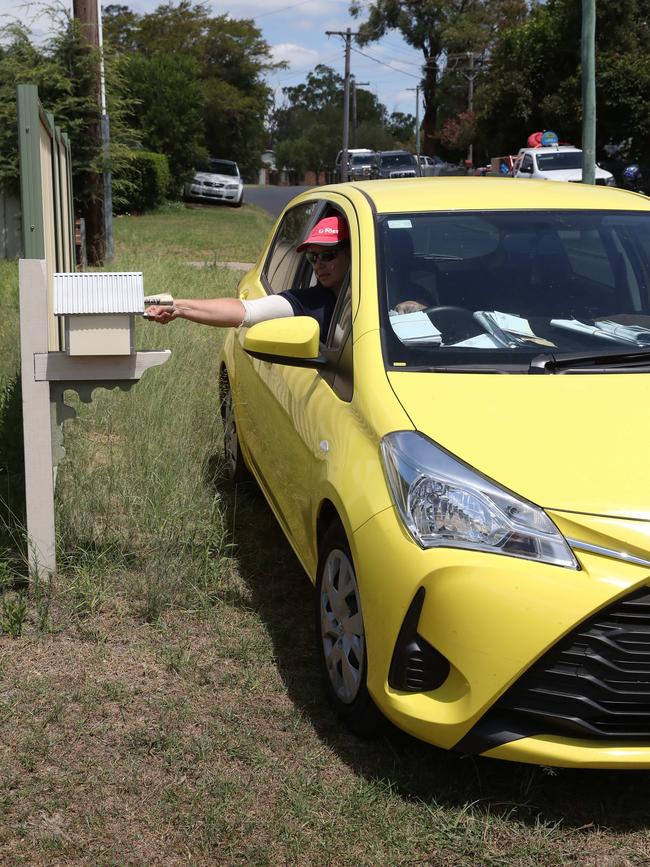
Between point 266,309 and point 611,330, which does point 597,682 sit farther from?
point 266,309

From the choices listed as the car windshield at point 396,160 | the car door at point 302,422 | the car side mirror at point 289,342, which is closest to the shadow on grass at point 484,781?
the car door at point 302,422

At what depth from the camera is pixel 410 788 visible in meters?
3.09

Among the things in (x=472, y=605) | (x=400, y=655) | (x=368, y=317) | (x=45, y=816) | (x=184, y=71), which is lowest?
(x=45, y=816)

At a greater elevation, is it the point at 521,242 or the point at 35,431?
the point at 521,242

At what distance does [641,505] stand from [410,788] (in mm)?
1032

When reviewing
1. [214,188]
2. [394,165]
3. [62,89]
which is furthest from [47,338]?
[394,165]

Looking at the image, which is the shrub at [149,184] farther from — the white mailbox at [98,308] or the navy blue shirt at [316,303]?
the white mailbox at [98,308]

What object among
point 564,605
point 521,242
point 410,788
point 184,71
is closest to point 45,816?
point 410,788

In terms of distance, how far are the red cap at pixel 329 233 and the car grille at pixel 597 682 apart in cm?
211

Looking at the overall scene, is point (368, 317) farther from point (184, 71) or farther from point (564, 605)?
point (184, 71)

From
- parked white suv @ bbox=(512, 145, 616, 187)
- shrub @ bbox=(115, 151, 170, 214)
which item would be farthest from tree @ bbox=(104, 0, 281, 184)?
parked white suv @ bbox=(512, 145, 616, 187)

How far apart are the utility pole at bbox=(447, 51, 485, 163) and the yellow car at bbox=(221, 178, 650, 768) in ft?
180

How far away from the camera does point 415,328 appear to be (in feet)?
12.2

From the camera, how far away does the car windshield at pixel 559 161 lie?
29797 millimetres
